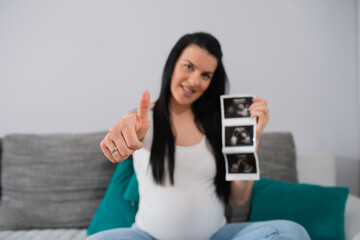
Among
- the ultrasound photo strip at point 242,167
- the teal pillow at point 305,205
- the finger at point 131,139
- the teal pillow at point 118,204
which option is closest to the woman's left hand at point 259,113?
the ultrasound photo strip at point 242,167

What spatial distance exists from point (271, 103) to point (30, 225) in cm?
161

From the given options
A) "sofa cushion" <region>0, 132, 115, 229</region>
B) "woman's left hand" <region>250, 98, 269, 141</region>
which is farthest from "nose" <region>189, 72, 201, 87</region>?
"sofa cushion" <region>0, 132, 115, 229</region>

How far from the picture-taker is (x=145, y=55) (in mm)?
1838

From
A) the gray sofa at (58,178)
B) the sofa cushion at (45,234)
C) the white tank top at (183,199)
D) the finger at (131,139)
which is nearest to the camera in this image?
the finger at (131,139)

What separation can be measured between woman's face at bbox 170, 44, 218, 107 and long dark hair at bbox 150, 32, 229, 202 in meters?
0.02

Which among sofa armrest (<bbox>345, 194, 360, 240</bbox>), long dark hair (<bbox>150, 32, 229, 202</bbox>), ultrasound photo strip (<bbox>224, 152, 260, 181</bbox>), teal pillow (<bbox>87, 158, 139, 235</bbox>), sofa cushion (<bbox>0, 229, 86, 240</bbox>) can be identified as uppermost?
long dark hair (<bbox>150, 32, 229, 202</bbox>)

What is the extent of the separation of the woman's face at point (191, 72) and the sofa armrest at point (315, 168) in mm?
916

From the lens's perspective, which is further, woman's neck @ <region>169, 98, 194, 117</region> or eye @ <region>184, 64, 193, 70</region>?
woman's neck @ <region>169, 98, 194, 117</region>

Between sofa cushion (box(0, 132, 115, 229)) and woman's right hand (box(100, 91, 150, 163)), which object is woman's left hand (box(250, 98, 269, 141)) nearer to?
woman's right hand (box(100, 91, 150, 163))

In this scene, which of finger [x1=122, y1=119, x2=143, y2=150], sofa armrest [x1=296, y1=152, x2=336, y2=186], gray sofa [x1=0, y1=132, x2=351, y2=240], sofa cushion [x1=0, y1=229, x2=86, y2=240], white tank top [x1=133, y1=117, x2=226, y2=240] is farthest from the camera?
sofa armrest [x1=296, y1=152, x2=336, y2=186]

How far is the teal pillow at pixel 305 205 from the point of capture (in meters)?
1.27

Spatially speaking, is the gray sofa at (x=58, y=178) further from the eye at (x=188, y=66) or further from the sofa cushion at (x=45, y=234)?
the eye at (x=188, y=66)

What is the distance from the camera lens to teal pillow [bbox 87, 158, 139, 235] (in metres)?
1.40

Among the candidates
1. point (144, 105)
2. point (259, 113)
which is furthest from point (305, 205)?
point (144, 105)
